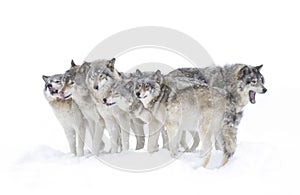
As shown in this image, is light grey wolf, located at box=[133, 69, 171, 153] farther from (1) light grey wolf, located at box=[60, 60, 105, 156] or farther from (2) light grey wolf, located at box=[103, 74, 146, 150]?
(1) light grey wolf, located at box=[60, 60, 105, 156]

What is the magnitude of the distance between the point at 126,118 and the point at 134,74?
1.19m

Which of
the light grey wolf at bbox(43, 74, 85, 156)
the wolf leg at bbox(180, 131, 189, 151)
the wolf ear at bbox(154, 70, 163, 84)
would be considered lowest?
the wolf leg at bbox(180, 131, 189, 151)

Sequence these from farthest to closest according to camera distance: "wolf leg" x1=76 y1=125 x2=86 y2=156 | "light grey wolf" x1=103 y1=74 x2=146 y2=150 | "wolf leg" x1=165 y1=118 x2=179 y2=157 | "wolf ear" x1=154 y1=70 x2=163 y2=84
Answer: "wolf leg" x1=76 y1=125 x2=86 y2=156 → "light grey wolf" x1=103 y1=74 x2=146 y2=150 → "wolf ear" x1=154 y1=70 x2=163 y2=84 → "wolf leg" x1=165 y1=118 x2=179 y2=157

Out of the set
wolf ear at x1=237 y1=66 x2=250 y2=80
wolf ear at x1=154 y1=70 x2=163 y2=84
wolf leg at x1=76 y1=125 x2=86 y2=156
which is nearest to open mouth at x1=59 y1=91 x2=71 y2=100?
wolf leg at x1=76 y1=125 x2=86 y2=156

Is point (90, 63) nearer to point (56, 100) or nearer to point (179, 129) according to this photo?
point (56, 100)

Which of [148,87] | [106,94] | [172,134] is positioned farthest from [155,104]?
[106,94]

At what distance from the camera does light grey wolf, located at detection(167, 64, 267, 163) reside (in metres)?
12.8

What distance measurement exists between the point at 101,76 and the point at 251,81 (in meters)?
3.70

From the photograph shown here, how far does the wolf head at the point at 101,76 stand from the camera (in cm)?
1366

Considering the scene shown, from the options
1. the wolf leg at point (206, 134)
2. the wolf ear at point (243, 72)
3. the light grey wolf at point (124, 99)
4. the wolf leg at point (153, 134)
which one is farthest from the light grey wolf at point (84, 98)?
the wolf ear at point (243, 72)

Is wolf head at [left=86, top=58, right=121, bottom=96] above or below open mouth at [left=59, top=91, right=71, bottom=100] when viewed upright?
above

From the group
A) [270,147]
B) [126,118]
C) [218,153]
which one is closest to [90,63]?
[126,118]

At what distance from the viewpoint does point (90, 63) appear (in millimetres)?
14008

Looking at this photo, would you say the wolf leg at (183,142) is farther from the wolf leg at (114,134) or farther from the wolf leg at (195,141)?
the wolf leg at (114,134)
